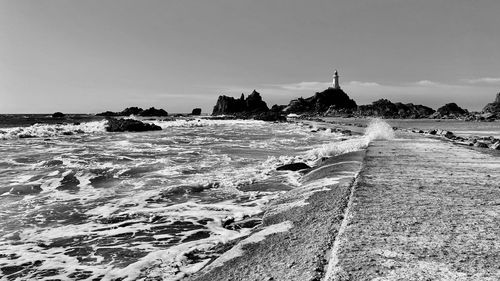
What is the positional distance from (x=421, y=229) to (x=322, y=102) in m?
168

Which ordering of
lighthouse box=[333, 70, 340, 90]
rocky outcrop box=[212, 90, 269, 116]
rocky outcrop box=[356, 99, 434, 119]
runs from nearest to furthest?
rocky outcrop box=[356, 99, 434, 119], rocky outcrop box=[212, 90, 269, 116], lighthouse box=[333, 70, 340, 90]

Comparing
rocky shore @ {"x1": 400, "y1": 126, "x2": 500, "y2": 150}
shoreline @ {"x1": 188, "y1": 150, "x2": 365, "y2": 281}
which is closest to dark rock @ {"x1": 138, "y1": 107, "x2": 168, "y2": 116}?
rocky shore @ {"x1": 400, "y1": 126, "x2": 500, "y2": 150}

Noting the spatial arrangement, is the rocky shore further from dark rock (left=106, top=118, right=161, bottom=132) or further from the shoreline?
dark rock (left=106, top=118, right=161, bottom=132)

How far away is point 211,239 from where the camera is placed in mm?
5988

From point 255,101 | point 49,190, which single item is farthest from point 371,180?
point 255,101


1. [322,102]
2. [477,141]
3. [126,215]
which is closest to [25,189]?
[126,215]

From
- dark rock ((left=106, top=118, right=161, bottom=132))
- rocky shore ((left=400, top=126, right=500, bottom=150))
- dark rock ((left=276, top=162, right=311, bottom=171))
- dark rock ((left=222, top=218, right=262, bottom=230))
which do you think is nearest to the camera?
dark rock ((left=222, top=218, right=262, bottom=230))

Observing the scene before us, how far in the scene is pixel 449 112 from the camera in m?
120

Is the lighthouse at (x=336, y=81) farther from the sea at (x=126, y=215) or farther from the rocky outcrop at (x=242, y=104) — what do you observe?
the sea at (x=126, y=215)

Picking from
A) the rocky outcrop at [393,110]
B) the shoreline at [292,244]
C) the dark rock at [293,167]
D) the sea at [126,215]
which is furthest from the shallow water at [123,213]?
the rocky outcrop at [393,110]

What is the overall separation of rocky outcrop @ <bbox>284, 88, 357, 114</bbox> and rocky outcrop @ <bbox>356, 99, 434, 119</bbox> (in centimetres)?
1484

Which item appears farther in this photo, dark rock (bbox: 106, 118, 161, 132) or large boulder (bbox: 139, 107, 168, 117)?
large boulder (bbox: 139, 107, 168, 117)

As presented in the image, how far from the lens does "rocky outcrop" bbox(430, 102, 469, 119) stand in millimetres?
115756

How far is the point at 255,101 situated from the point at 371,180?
148 m
